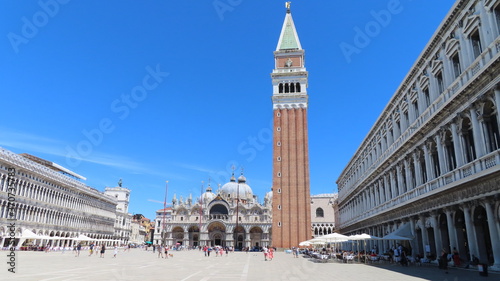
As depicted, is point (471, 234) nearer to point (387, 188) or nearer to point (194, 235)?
point (387, 188)

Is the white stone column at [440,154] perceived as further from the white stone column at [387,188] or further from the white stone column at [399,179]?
the white stone column at [387,188]

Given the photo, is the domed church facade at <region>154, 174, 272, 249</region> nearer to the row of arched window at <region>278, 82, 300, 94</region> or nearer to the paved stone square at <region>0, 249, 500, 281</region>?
the row of arched window at <region>278, 82, 300, 94</region>

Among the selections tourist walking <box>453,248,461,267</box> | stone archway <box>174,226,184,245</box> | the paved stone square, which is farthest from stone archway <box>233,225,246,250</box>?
tourist walking <box>453,248,461,267</box>

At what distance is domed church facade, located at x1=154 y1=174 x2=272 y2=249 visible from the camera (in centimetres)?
8988

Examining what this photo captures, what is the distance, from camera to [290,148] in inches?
2714

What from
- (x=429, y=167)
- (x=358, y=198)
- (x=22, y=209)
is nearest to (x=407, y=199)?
(x=429, y=167)

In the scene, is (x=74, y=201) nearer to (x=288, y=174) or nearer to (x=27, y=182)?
(x=27, y=182)

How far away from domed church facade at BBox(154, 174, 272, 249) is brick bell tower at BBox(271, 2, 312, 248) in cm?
2409

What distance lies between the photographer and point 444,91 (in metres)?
21.2

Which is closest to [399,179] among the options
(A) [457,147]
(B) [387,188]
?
(B) [387,188]

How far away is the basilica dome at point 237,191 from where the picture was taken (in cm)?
10625

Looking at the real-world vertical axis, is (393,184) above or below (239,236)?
above

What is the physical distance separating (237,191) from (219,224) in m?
17.2

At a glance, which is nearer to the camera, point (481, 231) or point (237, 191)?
point (481, 231)
